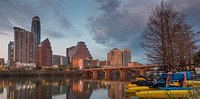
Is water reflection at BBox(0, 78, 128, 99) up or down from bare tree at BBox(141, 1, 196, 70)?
down

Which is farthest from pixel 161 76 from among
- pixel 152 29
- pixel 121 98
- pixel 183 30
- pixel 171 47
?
pixel 183 30

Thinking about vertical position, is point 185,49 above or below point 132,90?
above

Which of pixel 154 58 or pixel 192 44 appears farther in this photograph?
pixel 192 44

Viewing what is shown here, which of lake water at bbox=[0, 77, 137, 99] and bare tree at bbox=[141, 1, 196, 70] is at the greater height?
bare tree at bbox=[141, 1, 196, 70]

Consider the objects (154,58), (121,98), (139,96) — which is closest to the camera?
(139,96)

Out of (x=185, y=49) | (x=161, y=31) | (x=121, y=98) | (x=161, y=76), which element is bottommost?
(x=121, y=98)

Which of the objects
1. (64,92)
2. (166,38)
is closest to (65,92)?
(64,92)

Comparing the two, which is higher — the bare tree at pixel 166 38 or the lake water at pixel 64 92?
the bare tree at pixel 166 38

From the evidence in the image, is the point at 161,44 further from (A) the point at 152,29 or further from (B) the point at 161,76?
(B) the point at 161,76

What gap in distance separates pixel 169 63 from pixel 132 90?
20.3 feet

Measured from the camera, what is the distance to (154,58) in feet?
116

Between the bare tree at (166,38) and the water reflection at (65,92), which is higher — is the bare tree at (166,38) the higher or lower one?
the higher one

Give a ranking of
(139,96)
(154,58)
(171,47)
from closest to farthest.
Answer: (139,96) → (171,47) → (154,58)

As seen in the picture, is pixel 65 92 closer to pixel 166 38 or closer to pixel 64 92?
pixel 64 92
